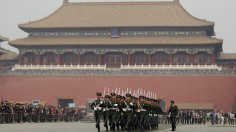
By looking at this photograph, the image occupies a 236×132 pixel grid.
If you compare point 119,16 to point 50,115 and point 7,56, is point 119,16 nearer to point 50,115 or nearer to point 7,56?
point 7,56

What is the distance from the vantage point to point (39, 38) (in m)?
58.7

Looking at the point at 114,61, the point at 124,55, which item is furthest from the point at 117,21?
the point at 114,61

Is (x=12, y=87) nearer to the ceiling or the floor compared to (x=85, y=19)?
nearer to the floor

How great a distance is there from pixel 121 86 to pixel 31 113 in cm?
1815

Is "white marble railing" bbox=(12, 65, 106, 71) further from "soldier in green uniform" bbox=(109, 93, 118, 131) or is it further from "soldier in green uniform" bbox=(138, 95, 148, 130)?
"soldier in green uniform" bbox=(109, 93, 118, 131)

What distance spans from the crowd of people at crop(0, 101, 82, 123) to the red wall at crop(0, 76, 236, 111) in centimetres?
871

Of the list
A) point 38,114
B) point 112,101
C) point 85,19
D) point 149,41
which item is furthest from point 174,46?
point 112,101

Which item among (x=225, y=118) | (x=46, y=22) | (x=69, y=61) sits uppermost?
(x=46, y=22)

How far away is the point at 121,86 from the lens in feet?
175

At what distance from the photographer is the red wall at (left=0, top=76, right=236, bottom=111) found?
5172 cm

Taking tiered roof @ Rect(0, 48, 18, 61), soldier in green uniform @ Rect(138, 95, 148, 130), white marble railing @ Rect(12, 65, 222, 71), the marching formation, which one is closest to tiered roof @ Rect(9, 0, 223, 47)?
white marble railing @ Rect(12, 65, 222, 71)

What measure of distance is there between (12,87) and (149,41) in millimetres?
13782

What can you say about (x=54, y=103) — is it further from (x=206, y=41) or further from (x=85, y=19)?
(x=206, y=41)

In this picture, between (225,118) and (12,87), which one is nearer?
(225,118)
